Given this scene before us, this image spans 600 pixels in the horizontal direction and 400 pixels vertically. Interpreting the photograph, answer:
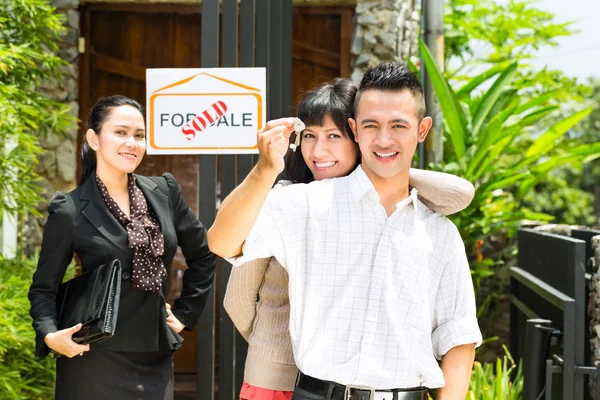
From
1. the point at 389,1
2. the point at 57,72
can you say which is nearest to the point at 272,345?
the point at 57,72

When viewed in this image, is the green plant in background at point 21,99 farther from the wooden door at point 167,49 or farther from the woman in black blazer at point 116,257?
the woman in black blazer at point 116,257

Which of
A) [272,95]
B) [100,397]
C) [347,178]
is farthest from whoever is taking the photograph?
[272,95]

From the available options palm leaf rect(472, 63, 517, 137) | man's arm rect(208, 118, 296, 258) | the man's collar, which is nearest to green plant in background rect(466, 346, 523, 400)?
palm leaf rect(472, 63, 517, 137)

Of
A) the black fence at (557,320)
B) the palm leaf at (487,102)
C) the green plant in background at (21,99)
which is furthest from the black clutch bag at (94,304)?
the palm leaf at (487,102)

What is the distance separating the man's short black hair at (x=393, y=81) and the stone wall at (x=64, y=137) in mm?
2993

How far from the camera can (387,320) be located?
5.95ft

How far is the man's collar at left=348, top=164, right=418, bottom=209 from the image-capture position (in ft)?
6.25

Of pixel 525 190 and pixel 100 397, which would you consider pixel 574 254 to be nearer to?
pixel 100 397

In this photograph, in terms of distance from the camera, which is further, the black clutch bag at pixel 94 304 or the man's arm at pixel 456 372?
the black clutch bag at pixel 94 304

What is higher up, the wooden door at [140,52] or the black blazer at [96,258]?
the wooden door at [140,52]

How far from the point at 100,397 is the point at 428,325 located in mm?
1116

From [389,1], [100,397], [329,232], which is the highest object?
[389,1]

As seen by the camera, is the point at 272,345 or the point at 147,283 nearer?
the point at 272,345

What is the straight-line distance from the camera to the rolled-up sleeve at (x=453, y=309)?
1906 millimetres
